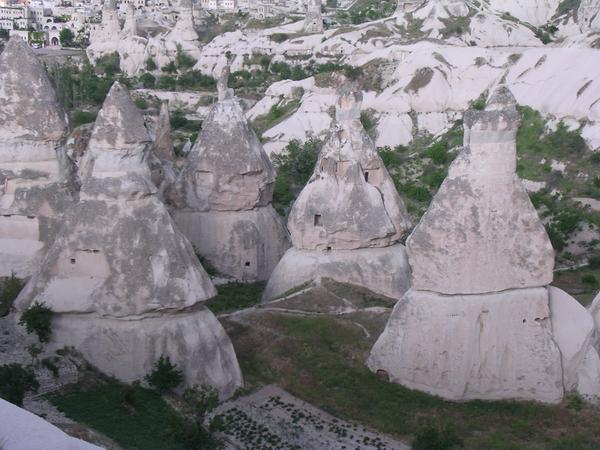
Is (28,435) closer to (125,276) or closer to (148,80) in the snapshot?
(125,276)

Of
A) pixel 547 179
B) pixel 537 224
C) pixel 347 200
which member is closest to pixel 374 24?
pixel 547 179

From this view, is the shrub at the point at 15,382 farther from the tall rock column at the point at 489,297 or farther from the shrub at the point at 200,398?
the tall rock column at the point at 489,297

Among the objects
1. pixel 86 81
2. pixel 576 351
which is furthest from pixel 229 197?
pixel 86 81

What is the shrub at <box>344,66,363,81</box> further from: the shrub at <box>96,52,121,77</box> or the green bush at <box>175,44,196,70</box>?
the shrub at <box>96,52,121,77</box>

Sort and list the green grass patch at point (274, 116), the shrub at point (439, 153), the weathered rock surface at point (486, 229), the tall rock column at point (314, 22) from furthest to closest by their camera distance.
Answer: the tall rock column at point (314, 22), the green grass patch at point (274, 116), the shrub at point (439, 153), the weathered rock surface at point (486, 229)

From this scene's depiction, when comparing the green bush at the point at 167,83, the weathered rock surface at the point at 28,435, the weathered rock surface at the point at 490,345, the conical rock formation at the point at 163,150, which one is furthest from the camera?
the green bush at the point at 167,83

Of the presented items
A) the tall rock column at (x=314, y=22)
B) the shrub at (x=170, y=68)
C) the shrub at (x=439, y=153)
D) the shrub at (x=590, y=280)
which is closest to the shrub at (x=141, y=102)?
the shrub at (x=170, y=68)
